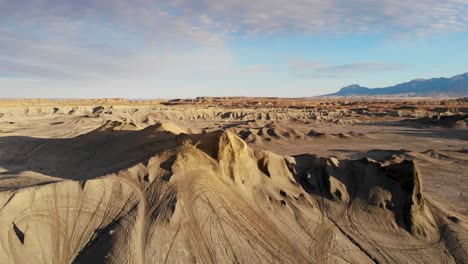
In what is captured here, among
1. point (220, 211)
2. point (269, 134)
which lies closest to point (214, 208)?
point (220, 211)

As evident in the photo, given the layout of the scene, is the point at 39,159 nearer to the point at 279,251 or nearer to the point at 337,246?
the point at 279,251

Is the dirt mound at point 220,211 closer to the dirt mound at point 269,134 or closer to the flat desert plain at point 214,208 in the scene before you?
the flat desert plain at point 214,208

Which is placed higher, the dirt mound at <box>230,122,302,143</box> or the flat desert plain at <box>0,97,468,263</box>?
the flat desert plain at <box>0,97,468,263</box>

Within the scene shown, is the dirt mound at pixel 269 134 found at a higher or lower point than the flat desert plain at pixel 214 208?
lower

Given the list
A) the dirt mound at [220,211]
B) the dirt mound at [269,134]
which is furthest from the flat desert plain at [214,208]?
the dirt mound at [269,134]

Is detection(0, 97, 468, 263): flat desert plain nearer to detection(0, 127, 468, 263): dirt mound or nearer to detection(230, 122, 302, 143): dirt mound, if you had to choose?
detection(0, 127, 468, 263): dirt mound

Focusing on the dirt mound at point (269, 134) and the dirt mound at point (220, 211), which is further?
the dirt mound at point (269, 134)

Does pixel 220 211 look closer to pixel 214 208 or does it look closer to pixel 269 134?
pixel 214 208

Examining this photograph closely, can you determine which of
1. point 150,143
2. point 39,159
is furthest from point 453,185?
point 39,159

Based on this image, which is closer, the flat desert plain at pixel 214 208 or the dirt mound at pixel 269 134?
the flat desert plain at pixel 214 208

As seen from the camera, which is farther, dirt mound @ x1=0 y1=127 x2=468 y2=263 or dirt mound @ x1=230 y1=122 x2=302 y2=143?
dirt mound @ x1=230 y1=122 x2=302 y2=143

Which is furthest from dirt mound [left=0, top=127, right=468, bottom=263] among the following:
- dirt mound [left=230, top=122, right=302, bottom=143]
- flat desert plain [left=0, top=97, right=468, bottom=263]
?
dirt mound [left=230, top=122, right=302, bottom=143]
